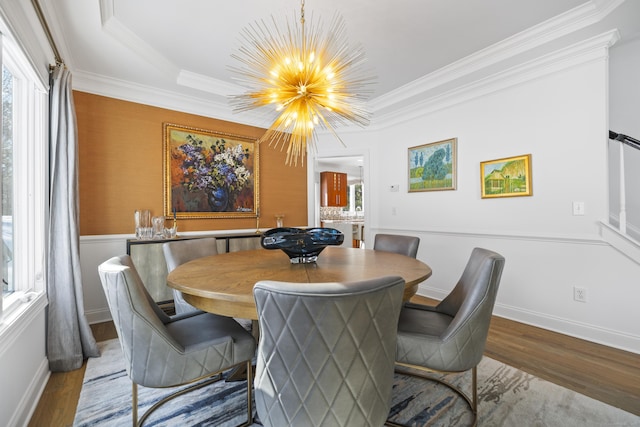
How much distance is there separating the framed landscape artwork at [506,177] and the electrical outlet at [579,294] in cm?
94

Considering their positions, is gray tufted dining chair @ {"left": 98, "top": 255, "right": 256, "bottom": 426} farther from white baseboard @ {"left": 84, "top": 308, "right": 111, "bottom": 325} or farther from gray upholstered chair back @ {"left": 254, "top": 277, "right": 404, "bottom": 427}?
white baseboard @ {"left": 84, "top": 308, "right": 111, "bottom": 325}

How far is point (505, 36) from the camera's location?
2.70 m

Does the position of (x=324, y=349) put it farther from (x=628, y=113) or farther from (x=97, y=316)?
(x=628, y=113)

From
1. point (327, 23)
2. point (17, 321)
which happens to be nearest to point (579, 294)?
point (327, 23)

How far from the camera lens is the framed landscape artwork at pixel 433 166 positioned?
12.1ft

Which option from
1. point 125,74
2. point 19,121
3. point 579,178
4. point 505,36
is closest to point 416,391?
point 579,178

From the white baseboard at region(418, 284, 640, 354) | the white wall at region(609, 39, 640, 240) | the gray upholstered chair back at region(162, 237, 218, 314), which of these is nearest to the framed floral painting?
the gray upholstered chair back at region(162, 237, 218, 314)

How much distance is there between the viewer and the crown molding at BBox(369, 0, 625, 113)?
2309 mm

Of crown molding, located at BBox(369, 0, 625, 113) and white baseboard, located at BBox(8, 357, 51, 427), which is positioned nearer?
white baseboard, located at BBox(8, 357, 51, 427)

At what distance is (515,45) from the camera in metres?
2.77

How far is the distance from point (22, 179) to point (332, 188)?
6054 millimetres

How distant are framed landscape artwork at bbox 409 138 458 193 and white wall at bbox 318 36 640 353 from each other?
83mm

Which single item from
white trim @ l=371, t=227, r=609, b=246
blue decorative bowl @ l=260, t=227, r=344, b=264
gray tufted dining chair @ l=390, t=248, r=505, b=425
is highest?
blue decorative bowl @ l=260, t=227, r=344, b=264

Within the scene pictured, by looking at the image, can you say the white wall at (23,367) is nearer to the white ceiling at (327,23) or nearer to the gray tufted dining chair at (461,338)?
the gray tufted dining chair at (461,338)
